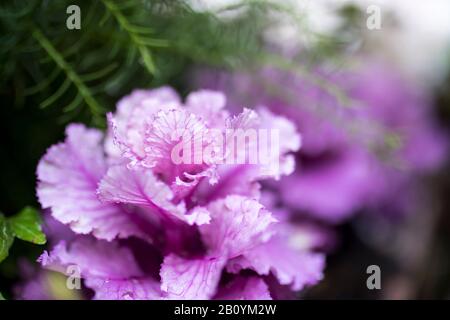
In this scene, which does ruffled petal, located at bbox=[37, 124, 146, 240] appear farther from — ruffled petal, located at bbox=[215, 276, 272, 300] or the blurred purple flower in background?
the blurred purple flower in background

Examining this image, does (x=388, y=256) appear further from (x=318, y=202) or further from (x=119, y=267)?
(x=119, y=267)

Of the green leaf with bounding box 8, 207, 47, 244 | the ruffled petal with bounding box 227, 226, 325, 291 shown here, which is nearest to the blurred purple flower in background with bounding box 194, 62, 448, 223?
the ruffled petal with bounding box 227, 226, 325, 291

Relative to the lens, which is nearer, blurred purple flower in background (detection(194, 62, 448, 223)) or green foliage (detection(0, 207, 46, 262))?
green foliage (detection(0, 207, 46, 262))

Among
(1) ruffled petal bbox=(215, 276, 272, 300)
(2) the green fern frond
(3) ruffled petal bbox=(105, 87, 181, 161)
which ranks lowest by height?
(1) ruffled petal bbox=(215, 276, 272, 300)

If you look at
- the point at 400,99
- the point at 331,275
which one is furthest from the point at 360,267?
the point at 400,99

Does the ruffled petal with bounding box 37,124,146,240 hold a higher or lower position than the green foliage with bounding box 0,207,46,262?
higher

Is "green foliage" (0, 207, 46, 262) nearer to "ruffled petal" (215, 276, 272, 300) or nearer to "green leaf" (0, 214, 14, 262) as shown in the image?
"green leaf" (0, 214, 14, 262)
